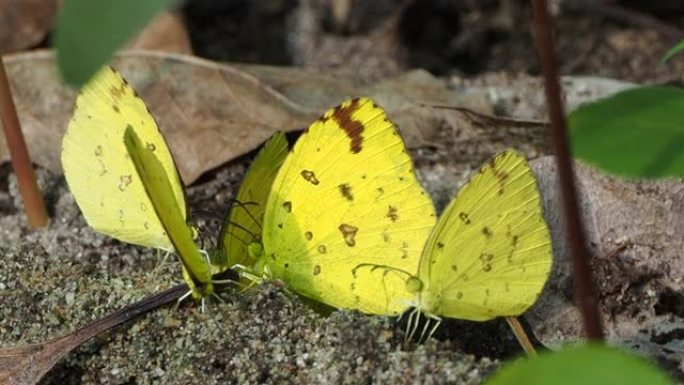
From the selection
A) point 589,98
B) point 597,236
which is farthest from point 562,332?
point 589,98

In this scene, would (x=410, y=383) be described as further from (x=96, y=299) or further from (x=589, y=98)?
(x=589, y=98)

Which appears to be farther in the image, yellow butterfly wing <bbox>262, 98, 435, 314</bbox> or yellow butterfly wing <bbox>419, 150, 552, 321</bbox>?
yellow butterfly wing <bbox>262, 98, 435, 314</bbox>

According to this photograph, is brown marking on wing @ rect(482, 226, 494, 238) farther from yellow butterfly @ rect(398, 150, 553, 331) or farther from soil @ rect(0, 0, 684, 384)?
soil @ rect(0, 0, 684, 384)

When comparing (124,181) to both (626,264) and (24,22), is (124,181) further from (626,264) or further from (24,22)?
(24,22)

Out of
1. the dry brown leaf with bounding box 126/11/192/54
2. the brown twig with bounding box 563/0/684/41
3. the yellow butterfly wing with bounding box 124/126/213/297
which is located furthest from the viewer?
the brown twig with bounding box 563/0/684/41

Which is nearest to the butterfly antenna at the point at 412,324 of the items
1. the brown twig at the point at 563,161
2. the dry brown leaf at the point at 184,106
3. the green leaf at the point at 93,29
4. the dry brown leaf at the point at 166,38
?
the brown twig at the point at 563,161

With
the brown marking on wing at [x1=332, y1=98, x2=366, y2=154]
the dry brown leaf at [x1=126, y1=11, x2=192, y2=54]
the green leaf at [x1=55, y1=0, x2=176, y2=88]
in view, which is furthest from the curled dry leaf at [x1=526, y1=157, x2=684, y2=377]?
the green leaf at [x1=55, y1=0, x2=176, y2=88]

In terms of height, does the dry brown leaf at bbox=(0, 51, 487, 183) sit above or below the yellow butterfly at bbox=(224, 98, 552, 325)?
above

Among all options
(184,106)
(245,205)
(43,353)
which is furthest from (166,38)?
(43,353)
